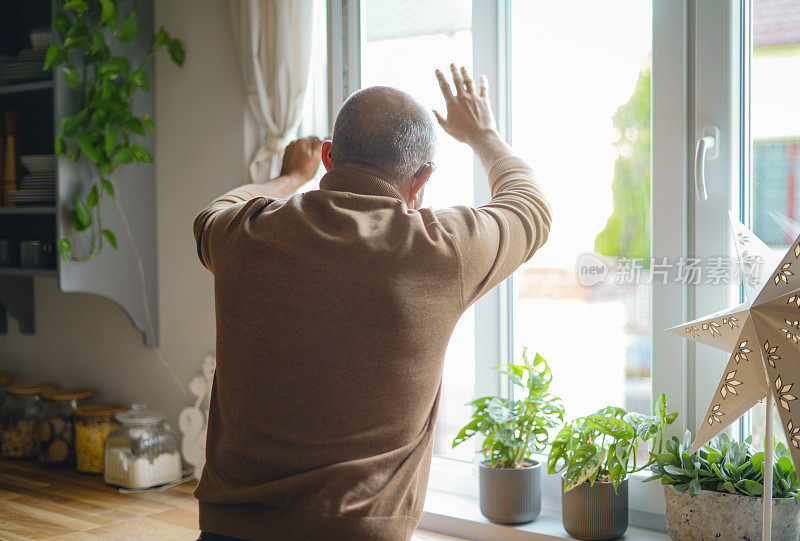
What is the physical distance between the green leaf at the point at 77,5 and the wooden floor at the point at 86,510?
1322mm

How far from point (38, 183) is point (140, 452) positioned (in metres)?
0.86

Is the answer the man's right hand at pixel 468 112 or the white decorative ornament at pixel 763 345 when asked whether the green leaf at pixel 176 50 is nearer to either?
the man's right hand at pixel 468 112

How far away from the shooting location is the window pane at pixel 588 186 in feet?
5.75

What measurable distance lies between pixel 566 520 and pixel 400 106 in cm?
95

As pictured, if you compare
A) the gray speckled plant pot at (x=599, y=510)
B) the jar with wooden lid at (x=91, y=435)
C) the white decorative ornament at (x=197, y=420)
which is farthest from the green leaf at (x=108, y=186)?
the gray speckled plant pot at (x=599, y=510)

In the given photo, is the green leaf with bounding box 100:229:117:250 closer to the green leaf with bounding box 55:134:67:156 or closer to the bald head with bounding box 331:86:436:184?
the green leaf with bounding box 55:134:67:156

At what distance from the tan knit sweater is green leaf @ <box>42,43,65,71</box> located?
1.31 m

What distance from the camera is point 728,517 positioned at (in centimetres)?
145

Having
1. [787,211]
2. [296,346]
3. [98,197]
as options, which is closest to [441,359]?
[296,346]

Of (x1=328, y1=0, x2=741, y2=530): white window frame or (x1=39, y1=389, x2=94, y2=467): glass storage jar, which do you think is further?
(x1=39, y1=389, x2=94, y2=467): glass storage jar

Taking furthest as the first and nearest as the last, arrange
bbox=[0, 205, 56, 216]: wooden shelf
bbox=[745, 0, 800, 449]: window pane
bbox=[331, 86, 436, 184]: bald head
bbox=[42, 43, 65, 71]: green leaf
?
bbox=[0, 205, 56, 216]: wooden shelf < bbox=[42, 43, 65, 71]: green leaf < bbox=[745, 0, 800, 449]: window pane < bbox=[331, 86, 436, 184]: bald head

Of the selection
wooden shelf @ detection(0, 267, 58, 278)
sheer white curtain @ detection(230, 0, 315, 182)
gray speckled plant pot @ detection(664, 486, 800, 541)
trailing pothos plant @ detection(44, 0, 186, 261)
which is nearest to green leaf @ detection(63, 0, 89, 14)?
trailing pothos plant @ detection(44, 0, 186, 261)

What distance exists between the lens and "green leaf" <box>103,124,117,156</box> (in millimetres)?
2252

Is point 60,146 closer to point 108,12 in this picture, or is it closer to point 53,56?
point 53,56
